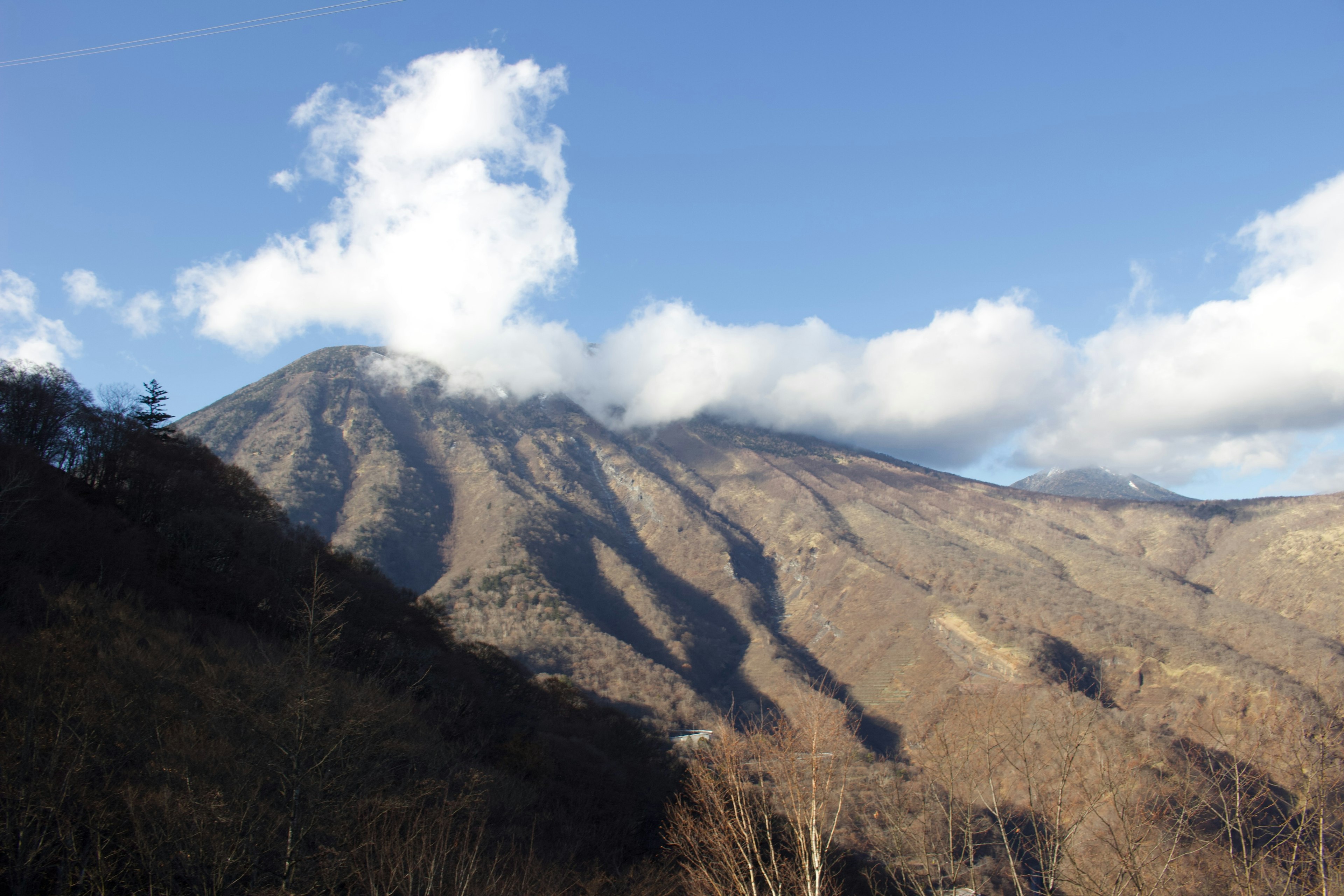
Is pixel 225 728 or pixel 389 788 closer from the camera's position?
pixel 225 728

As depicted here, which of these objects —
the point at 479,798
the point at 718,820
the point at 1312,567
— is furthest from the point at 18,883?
the point at 1312,567

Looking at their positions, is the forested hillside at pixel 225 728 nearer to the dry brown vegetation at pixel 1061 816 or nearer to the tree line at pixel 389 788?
the tree line at pixel 389 788

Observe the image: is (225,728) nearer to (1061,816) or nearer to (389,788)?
(389,788)

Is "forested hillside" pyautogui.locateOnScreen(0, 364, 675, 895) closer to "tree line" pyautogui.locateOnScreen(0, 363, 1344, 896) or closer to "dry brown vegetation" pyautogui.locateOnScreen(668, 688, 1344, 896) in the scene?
"tree line" pyautogui.locateOnScreen(0, 363, 1344, 896)

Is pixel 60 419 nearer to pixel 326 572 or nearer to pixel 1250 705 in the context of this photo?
pixel 326 572

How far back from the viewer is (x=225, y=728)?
17.7m

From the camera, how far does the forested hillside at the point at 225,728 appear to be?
13977 mm

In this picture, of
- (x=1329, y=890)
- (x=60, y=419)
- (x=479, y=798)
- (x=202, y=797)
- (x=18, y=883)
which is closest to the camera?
(x=18, y=883)

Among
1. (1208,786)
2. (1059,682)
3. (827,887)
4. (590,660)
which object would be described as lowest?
(590,660)

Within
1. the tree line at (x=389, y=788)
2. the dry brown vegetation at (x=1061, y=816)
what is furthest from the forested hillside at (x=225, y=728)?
the dry brown vegetation at (x=1061, y=816)

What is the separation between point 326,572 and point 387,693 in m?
25.8

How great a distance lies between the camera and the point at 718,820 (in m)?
17.9

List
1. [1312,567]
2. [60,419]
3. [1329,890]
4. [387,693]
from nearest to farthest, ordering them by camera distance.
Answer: [1329,890], [387,693], [60,419], [1312,567]

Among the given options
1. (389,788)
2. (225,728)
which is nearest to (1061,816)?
(389,788)
